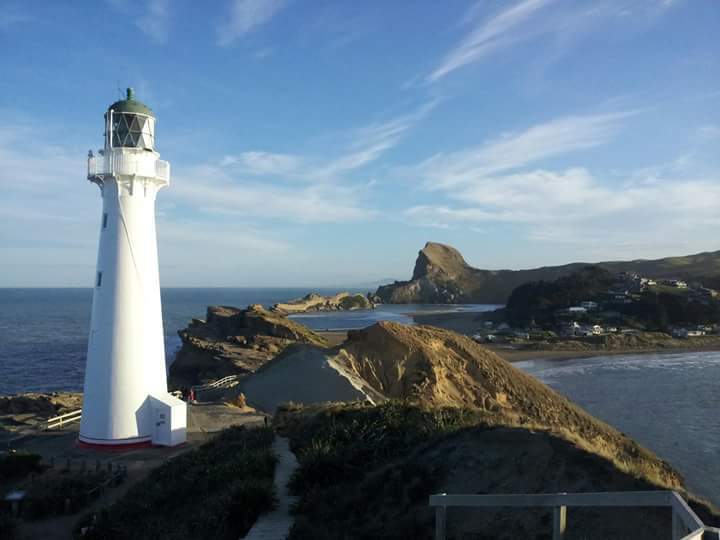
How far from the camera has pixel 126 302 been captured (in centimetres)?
1534

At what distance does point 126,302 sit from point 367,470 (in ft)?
26.3

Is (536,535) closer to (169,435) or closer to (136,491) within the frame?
(136,491)

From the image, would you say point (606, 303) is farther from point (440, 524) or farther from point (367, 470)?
point (440, 524)

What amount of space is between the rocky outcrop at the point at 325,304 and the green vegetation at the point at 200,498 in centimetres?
11568

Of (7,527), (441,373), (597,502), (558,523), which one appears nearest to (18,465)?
(7,527)

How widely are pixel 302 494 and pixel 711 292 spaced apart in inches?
3570

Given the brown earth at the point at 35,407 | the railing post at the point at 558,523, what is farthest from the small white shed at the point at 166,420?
the railing post at the point at 558,523

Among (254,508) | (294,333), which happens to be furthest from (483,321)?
(254,508)

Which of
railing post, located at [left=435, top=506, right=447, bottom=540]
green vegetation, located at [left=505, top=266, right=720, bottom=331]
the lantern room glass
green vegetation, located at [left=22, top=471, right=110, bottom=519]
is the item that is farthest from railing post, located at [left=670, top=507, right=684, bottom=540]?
green vegetation, located at [left=505, top=266, right=720, bottom=331]

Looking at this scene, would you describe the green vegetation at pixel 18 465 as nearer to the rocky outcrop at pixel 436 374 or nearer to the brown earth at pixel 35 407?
the brown earth at pixel 35 407

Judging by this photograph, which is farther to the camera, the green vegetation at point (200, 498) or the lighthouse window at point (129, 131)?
the lighthouse window at point (129, 131)

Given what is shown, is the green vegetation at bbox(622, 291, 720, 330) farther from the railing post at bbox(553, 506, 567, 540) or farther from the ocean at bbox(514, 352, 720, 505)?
the railing post at bbox(553, 506, 567, 540)

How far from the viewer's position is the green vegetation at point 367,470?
8.15 m

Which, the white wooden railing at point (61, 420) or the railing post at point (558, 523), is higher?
the railing post at point (558, 523)
